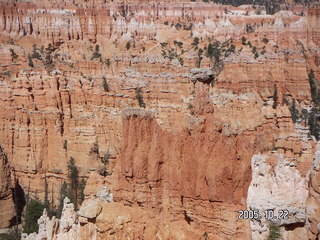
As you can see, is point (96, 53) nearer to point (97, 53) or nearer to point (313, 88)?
point (97, 53)

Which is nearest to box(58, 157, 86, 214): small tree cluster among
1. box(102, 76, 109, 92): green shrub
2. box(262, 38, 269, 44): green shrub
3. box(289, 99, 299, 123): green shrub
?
box(102, 76, 109, 92): green shrub

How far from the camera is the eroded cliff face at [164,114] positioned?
37.7 ft

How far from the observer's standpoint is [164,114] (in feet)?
89.3

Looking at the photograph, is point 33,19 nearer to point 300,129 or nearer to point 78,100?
point 78,100

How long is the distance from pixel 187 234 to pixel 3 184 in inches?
670

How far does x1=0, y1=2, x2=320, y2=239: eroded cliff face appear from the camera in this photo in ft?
37.7

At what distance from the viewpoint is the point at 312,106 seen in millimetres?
45312

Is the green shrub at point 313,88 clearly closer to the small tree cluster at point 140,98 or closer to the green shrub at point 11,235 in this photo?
the small tree cluster at point 140,98

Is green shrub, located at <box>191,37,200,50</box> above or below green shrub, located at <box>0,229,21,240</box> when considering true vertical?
above

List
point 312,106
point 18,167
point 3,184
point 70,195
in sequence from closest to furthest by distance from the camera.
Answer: point 70,195, point 3,184, point 18,167, point 312,106

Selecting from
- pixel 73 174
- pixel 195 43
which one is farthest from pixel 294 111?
pixel 195 43

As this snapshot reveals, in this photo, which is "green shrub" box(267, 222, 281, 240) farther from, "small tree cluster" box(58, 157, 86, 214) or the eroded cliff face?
"small tree cluster" box(58, 157, 86, 214)

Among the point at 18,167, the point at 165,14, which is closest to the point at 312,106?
the point at 18,167

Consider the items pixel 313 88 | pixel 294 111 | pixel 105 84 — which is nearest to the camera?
pixel 105 84
